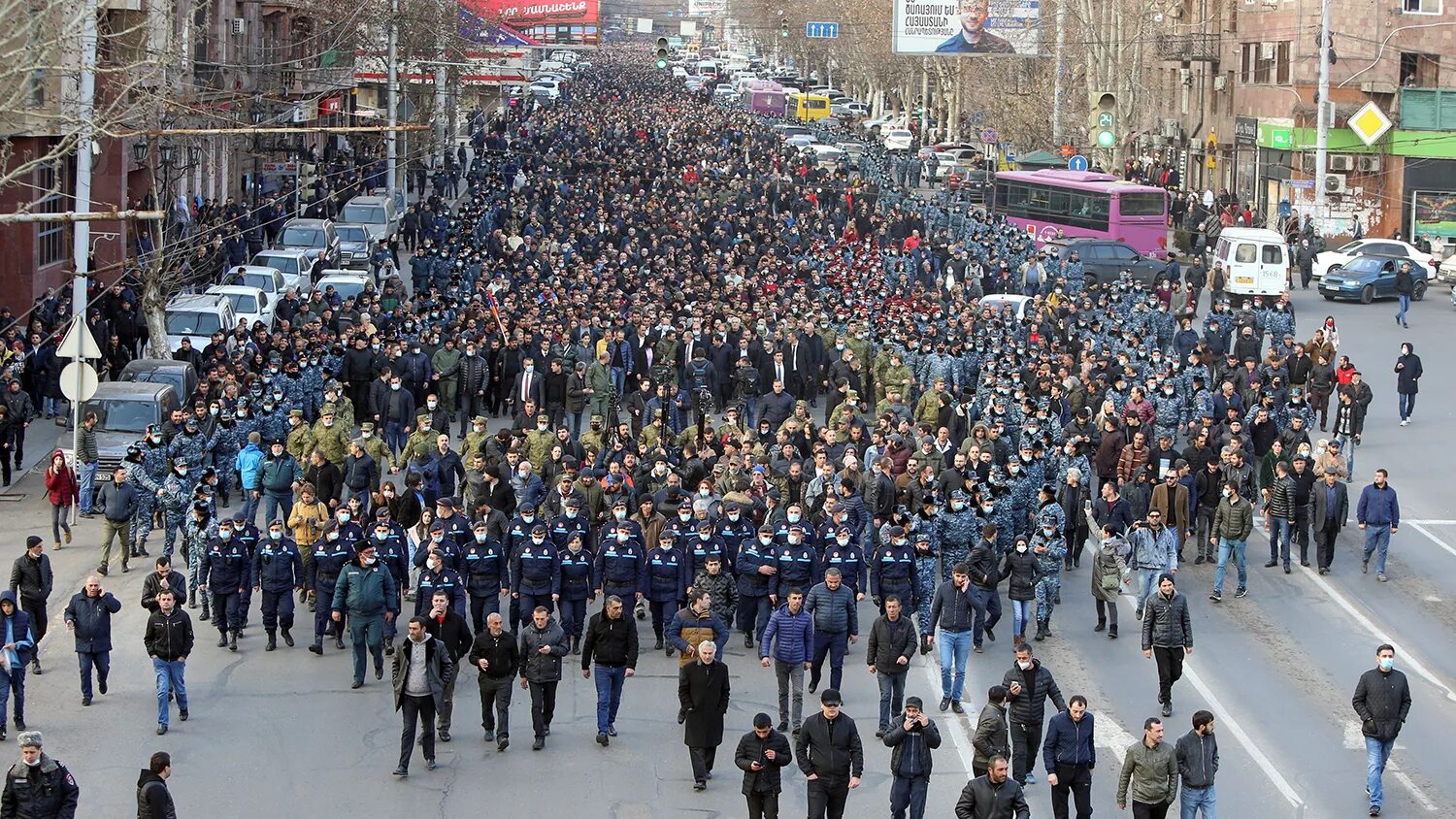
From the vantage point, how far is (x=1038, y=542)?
1892 centimetres

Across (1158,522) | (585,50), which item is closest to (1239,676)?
(1158,522)

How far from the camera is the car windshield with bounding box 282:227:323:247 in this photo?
4162cm

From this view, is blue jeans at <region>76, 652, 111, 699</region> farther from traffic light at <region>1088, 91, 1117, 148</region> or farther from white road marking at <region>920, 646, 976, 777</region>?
traffic light at <region>1088, 91, 1117, 148</region>

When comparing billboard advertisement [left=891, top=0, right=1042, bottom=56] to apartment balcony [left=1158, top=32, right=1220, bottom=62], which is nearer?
billboard advertisement [left=891, top=0, right=1042, bottom=56]

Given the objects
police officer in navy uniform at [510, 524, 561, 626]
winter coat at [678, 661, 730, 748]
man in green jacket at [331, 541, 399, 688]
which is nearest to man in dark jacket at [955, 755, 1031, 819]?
winter coat at [678, 661, 730, 748]

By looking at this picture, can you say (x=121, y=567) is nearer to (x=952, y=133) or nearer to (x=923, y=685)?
(x=923, y=685)

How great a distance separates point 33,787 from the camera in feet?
42.3

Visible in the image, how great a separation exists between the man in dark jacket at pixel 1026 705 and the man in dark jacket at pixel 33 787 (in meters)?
6.29

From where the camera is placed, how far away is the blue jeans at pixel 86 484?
Result: 78.7 ft

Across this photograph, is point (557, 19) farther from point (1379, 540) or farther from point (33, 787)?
point (33, 787)

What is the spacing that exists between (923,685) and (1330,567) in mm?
6483

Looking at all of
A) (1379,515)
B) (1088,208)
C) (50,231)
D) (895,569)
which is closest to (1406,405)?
(1379,515)

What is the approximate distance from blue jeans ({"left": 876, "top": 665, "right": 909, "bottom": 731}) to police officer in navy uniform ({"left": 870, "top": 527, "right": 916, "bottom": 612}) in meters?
1.67

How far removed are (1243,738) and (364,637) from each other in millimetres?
6997
